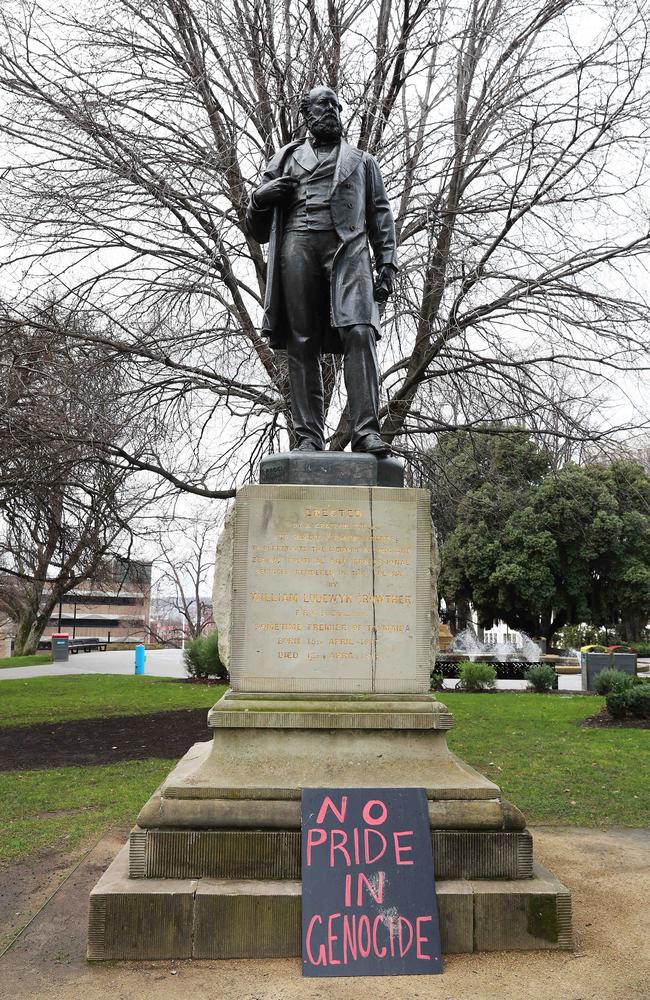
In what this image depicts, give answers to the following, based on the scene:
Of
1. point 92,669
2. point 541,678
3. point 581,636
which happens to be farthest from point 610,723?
point 581,636

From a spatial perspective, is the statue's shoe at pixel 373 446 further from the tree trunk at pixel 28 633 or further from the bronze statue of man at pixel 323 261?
the tree trunk at pixel 28 633

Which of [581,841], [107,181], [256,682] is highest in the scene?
[107,181]

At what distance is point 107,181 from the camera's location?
1096 cm

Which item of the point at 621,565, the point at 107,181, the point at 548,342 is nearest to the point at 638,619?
the point at 621,565

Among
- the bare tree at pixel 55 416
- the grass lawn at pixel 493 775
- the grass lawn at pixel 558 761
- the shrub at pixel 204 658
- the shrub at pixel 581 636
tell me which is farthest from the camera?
the shrub at pixel 581 636

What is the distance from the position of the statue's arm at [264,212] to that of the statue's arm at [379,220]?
24.3 inches

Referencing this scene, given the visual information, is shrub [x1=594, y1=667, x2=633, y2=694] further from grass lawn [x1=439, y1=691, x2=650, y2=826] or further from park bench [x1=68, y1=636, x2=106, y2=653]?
park bench [x1=68, y1=636, x2=106, y2=653]

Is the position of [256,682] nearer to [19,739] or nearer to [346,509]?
[346,509]

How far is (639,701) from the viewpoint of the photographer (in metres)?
13.5

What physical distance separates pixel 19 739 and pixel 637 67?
1234 cm

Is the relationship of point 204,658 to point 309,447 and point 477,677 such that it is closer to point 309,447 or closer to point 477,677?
point 477,677

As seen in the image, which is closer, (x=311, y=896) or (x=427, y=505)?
(x=311, y=896)

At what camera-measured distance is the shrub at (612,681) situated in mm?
14188

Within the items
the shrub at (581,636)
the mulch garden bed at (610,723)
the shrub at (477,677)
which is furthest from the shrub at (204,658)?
the shrub at (581,636)
